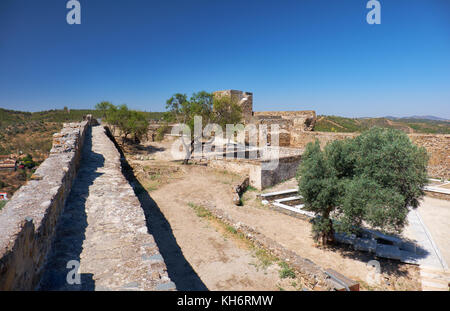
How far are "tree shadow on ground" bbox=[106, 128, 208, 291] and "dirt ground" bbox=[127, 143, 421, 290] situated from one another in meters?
0.15

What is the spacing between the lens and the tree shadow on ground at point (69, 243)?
2.36 m

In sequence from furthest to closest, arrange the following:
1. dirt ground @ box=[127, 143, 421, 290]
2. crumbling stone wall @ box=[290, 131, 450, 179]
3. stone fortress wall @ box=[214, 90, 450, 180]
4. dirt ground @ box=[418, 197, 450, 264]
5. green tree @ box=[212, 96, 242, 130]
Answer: green tree @ box=[212, 96, 242, 130] < stone fortress wall @ box=[214, 90, 450, 180] < crumbling stone wall @ box=[290, 131, 450, 179] < dirt ground @ box=[418, 197, 450, 264] < dirt ground @ box=[127, 143, 421, 290]

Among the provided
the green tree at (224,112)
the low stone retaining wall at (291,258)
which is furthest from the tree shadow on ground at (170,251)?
the green tree at (224,112)

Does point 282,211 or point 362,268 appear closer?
point 362,268

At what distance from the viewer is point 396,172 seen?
5.16m

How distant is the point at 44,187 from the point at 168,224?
13.6 ft

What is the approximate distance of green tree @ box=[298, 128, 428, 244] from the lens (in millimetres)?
5031

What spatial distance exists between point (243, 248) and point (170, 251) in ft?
6.30

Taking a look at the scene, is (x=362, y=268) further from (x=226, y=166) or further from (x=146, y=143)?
(x=146, y=143)

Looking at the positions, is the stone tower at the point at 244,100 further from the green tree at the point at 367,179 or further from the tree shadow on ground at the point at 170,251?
the green tree at the point at 367,179

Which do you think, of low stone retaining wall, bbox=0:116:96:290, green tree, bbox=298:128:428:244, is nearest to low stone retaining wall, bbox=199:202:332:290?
green tree, bbox=298:128:428:244

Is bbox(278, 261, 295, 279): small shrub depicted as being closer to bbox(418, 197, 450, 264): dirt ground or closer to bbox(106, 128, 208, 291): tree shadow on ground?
bbox(106, 128, 208, 291): tree shadow on ground
